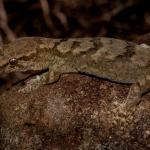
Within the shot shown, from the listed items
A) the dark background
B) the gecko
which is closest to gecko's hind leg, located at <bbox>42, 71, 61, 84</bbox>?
the gecko

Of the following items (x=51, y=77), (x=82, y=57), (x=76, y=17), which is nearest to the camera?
(x=51, y=77)

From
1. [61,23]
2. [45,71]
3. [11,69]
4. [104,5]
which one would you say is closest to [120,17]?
[104,5]

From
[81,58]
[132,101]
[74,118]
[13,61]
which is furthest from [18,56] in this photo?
[132,101]

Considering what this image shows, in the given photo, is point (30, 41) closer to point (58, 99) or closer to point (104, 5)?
point (58, 99)

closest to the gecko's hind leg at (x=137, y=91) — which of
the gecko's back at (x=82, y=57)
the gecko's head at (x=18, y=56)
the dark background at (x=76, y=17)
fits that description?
the gecko's back at (x=82, y=57)

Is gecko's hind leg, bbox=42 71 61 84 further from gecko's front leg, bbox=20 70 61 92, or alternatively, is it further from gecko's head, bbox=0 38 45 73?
gecko's head, bbox=0 38 45 73

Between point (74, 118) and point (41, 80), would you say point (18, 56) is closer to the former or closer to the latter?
point (41, 80)
